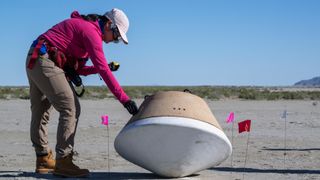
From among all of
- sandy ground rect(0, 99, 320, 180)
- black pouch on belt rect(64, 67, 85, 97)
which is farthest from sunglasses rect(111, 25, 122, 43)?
sandy ground rect(0, 99, 320, 180)

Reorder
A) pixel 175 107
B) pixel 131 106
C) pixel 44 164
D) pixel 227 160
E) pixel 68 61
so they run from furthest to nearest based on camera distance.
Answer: pixel 227 160 → pixel 44 164 → pixel 68 61 → pixel 131 106 → pixel 175 107

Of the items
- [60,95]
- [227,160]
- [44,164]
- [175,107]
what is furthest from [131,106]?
[227,160]

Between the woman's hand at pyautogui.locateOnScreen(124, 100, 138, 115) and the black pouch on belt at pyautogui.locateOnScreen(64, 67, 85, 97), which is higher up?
the black pouch on belt at pyautogui.locateOnScreen(64, 67, 85, 97)

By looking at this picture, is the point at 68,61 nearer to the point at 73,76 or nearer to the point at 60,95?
the point at 73,76

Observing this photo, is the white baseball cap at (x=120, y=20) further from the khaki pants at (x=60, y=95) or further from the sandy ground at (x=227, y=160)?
the sandy ground at (x=227, y=160)

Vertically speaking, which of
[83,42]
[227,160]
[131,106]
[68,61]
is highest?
[83,42]

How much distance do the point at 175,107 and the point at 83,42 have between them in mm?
1094

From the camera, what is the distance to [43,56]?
6289 mm

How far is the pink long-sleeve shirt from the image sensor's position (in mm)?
6141

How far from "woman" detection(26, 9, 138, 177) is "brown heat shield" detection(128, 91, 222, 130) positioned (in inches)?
6.6

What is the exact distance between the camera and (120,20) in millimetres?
6375

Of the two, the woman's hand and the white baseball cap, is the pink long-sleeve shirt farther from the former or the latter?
the white baseball cap

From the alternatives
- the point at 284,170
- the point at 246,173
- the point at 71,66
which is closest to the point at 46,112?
the point at 71,66

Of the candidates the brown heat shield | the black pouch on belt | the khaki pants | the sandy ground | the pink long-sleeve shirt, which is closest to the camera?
the brown heat shield
